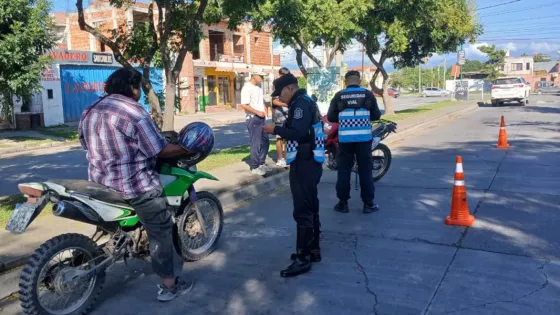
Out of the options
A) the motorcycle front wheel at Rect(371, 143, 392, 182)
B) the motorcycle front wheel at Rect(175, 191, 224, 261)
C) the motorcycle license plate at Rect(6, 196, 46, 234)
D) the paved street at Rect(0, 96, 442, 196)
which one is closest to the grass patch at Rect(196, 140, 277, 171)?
the paved street at Rect(0, 96, 442, 196)

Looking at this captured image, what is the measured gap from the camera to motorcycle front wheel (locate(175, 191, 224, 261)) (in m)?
4.77

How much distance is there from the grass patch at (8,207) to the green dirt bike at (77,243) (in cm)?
261

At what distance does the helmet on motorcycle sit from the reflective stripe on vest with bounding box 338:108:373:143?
94.6 inches

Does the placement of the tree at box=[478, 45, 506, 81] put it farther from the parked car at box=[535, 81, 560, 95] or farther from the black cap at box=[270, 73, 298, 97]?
the black cap at box=[270, 73, 298, 97]

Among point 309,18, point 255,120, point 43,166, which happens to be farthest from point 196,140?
point 309,18

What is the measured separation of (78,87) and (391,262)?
2512cm

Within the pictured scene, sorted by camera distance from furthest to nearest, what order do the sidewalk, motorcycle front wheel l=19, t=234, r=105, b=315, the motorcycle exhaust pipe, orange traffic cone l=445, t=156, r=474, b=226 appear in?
orange traffic cone l=445, t=156, r=474, b=226 < the sidewalk < the motorcycle exhaust pipe < motorcycle front wheel l=19, t=234, r=105, b=315

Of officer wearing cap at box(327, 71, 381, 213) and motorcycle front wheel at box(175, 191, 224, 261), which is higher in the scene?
officer wearing cap at box(327, 71, 381, 213)

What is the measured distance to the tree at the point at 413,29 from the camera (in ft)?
56.7

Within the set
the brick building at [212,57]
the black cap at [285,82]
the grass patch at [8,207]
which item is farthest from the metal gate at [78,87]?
the black cap at [285,82]

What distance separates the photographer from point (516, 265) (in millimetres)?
4492

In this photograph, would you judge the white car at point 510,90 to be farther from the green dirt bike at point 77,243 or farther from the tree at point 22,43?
the green dirt bike at point 77,243

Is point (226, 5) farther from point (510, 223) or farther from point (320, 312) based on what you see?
point (320, 312)

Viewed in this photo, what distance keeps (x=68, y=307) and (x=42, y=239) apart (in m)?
1.85
